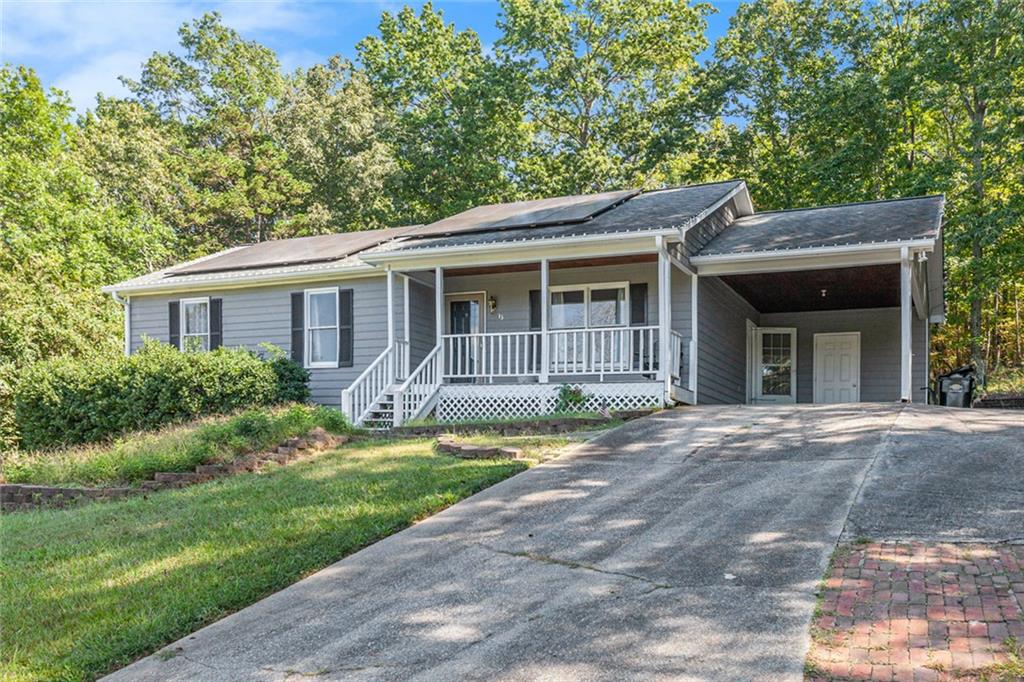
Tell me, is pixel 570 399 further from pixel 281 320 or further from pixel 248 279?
pixel 248 279

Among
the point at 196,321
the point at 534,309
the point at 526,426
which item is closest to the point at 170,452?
the point at 526,426

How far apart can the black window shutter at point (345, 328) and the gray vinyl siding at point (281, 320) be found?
0.09 metres

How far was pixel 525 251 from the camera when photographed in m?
13.5

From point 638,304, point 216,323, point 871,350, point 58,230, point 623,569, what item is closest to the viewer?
point 623,569

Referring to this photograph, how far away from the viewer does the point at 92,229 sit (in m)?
25.4

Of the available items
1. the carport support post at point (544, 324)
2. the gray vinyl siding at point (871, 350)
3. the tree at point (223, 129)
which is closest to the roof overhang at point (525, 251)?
the carport support post at point (544, 324)

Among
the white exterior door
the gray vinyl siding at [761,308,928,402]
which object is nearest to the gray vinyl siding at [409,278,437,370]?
the gray vinyl siding at [761,308,928,402]

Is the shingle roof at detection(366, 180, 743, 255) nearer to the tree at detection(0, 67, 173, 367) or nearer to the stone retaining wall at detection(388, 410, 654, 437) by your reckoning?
the stone retaining wall at detection(388, 410, 654, 437)

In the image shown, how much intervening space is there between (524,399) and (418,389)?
189cm

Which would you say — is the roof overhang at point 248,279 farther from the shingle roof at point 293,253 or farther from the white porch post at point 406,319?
the white porch post at point 406,319

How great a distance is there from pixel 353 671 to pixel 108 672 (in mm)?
1419

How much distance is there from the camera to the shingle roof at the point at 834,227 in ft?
42.1

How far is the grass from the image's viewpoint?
1046cm

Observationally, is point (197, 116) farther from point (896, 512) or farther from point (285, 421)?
point (896, 512)
